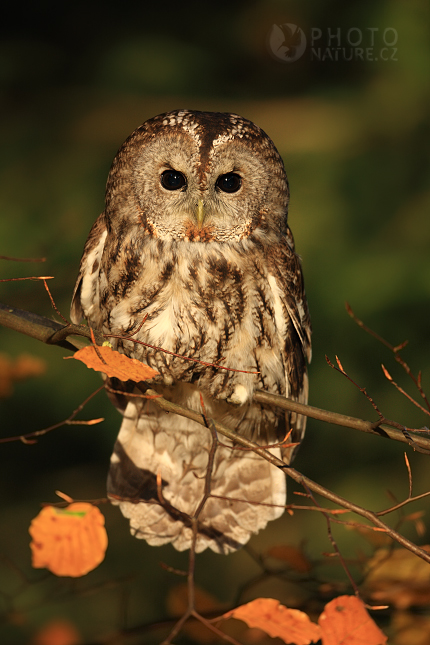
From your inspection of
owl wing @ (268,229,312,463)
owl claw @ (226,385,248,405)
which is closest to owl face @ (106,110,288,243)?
owl wing @ (268,229,312,463)

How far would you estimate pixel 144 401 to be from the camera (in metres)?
1.69

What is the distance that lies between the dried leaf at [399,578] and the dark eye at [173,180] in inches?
50.5

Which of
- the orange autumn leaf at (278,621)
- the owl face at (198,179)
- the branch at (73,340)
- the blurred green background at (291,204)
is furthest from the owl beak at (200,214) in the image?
the blurred green background at (291,204)

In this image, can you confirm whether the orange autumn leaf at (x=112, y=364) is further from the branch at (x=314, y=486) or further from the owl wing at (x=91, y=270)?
the owl wing at (x=91, y=270)

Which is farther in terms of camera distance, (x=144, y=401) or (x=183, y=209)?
(x=144, y=401)

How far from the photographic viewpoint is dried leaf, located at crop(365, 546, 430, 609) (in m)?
1.78

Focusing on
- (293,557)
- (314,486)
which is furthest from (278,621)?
(293,557)

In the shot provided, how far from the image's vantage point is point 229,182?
4.05ft

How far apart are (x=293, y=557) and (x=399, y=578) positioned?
332 millimetres

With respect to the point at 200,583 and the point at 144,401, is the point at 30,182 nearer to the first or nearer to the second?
the point at 144,401

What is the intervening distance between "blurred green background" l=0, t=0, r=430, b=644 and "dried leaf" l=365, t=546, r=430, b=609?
50cm

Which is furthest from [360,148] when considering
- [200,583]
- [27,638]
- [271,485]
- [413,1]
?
[27,638]

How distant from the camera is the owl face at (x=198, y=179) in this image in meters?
1.15

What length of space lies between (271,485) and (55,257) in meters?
1.22
